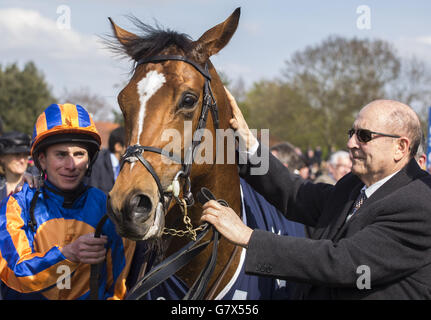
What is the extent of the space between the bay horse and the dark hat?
2651 millimetres

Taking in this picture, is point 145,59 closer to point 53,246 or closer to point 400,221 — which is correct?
point 53,246

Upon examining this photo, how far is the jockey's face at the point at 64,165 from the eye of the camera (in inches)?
105

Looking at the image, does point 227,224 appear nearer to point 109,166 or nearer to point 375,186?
point 375,186

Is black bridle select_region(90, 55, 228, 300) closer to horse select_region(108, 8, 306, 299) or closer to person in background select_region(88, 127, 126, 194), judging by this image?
horse select_region(108, 8, 306, 299)

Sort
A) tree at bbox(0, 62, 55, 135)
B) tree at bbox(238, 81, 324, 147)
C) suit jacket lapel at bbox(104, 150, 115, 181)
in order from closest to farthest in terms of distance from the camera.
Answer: suit jacket lapel at bbox(104, 150, 115, 181) → tree at bbox(238, 81, 324, 147) → tree at bbox(0, 62, 55, 135)

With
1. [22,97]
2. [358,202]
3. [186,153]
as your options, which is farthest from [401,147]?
[22,97]

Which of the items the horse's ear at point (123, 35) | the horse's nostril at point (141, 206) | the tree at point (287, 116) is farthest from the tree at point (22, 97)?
the horse's nostril at point (141, 206)

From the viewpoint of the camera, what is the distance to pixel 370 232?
2.08m

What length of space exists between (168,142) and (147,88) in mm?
295

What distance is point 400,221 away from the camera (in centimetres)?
208

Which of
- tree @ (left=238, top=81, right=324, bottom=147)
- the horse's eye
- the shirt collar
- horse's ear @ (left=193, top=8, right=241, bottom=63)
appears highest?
tree @ (left=238, top=81, right=324, bottom=147)

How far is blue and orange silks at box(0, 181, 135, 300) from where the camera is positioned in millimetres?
2359

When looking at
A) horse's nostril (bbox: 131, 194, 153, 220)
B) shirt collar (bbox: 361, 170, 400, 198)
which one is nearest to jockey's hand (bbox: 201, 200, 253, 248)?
horse's nostril (bbox: 131, 194, 153, 220)

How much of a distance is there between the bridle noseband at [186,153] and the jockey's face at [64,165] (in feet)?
2.12
